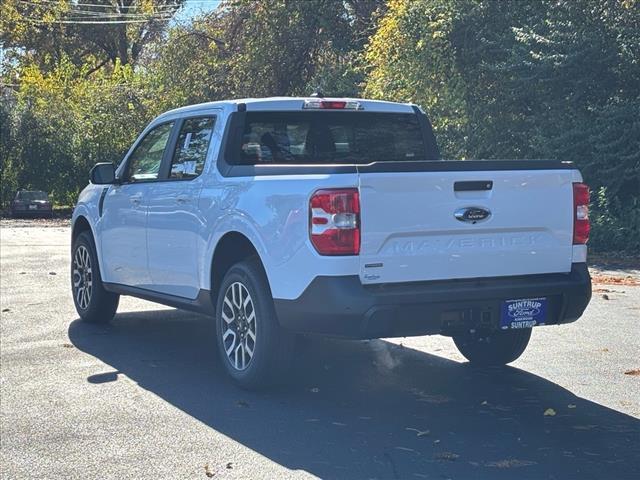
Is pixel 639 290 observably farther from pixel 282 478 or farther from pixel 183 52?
pixel 183 52

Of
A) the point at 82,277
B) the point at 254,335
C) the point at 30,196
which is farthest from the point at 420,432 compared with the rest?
the point at 30,196

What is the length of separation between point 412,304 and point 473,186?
838 mm

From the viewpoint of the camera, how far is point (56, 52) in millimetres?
55844

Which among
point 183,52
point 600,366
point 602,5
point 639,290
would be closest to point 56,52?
point 183,52

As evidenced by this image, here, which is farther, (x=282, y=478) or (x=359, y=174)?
(x=359, y=174)

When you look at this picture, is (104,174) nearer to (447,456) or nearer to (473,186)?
(473,186)

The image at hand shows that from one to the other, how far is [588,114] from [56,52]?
4084cm

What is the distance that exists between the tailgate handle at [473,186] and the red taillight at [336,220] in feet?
2.27

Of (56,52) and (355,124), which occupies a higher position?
(56,52)

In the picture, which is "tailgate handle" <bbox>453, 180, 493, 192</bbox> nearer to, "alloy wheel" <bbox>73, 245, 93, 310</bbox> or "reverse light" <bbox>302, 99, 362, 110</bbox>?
"reverse light" <bbox>302, 99, 362, 110</bbox>

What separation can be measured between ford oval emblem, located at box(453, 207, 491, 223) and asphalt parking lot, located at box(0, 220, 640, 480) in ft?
3.91

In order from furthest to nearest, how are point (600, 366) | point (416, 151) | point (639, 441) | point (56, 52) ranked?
point (56, 52)
point (416, 151)
point (600, 366)
point (639, 441)

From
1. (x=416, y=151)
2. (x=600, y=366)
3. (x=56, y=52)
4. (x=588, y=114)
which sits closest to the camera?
(x=600, y=366)

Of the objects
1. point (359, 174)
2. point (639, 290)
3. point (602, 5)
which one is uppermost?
point (602, 5)
